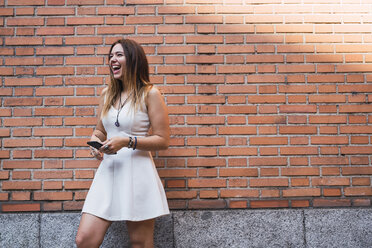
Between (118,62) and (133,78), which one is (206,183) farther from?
(118,62)

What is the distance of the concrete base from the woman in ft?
2.12

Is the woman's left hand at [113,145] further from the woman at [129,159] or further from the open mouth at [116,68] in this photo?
the open mouth at [116,68]

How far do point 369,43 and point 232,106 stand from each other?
5.03 ft

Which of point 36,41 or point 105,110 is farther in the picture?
point 36,41

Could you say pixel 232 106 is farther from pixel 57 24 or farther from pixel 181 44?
pixel 57 24

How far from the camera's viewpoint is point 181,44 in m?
3.27

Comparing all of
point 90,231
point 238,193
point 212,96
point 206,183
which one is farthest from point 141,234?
point 212,96

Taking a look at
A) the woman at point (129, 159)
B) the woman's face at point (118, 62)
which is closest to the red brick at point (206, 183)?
the woman at point (129, 159)

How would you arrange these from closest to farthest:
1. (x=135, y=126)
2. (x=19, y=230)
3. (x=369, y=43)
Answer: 1. (x=135, y=126)
2. (x=19, y=230)
3. (x=369, y=43)

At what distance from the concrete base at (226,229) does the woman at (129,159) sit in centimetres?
65

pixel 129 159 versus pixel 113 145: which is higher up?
pixel 113 145

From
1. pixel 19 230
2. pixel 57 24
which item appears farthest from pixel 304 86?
pixel 19 230

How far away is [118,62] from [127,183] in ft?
3.12

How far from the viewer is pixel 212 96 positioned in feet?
10.6
